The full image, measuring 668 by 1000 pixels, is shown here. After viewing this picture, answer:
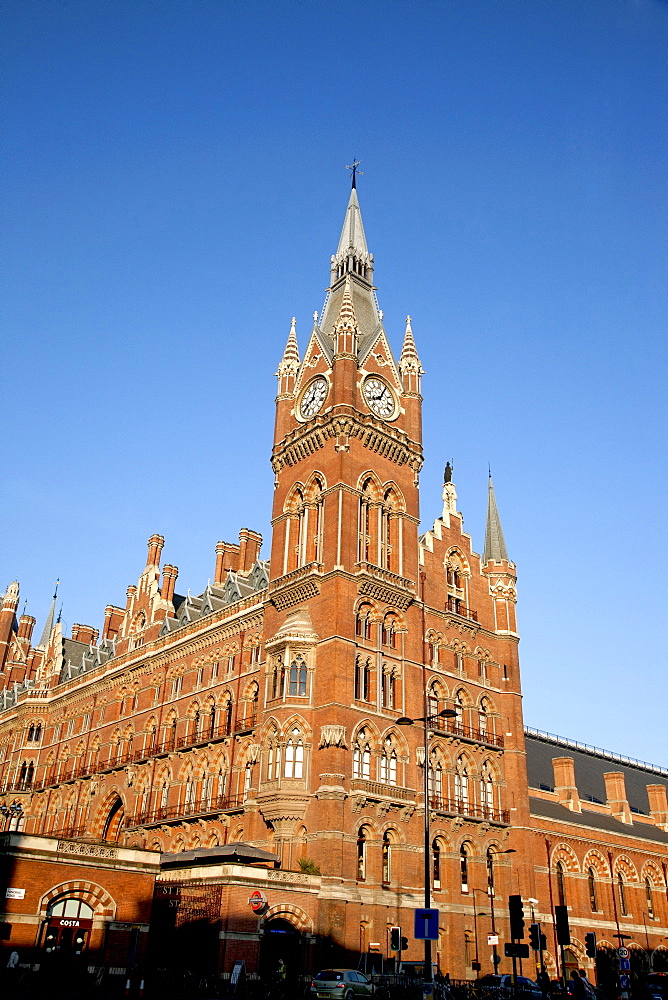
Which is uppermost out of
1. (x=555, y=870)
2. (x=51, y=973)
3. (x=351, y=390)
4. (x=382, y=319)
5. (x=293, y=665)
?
(x=382, y=319)

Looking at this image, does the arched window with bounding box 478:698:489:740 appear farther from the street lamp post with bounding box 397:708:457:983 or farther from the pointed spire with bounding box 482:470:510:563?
the street lamp post with bounding box 397:708:457:983

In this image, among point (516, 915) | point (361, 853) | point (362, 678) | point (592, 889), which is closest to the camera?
point (516, 915)

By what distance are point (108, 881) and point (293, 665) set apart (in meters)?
16.1

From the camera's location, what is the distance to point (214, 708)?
200ft

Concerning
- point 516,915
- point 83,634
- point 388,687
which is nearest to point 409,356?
point 388,687

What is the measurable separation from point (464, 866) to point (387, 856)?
7.19 meters

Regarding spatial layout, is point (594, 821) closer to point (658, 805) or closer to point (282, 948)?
point (658, 805)

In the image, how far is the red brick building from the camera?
4700 centimetres

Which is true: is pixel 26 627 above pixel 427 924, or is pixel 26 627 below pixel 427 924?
above

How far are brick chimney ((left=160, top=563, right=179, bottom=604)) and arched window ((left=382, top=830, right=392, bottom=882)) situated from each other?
3087cm

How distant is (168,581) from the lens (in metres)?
75.8

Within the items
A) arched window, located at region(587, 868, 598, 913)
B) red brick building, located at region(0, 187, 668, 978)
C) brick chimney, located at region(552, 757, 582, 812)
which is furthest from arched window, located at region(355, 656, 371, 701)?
brick chimney, located at region(552, 757, 582, 812)

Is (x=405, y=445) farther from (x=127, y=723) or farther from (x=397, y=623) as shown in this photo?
(x=127, y=723)

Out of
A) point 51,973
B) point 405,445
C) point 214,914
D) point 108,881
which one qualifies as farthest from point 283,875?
point 405,445
